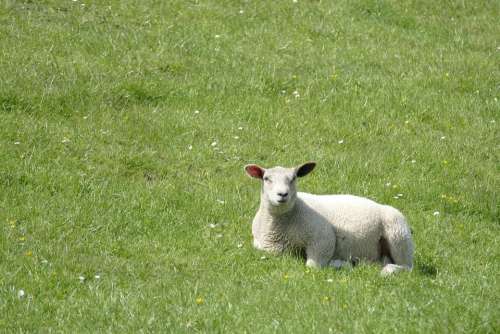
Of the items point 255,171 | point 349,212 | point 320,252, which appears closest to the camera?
point 320,252

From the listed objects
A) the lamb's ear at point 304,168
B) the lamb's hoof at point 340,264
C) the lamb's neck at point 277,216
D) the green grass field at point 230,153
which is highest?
the lamb's ear at point 304,168

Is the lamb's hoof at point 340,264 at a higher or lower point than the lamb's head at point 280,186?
lower

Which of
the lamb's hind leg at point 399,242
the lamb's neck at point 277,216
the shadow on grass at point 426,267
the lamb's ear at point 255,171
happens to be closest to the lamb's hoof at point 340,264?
the lamb's hind leg at point 399,242

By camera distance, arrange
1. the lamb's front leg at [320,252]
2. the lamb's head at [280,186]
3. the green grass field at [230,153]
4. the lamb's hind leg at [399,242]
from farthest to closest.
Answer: the lamb's hind leg at [399,242]
the lamb's front leg at [320,252]
the lamb's head at [280,186]
the green grass field at [230,153]

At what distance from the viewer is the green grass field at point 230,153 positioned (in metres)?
8.88

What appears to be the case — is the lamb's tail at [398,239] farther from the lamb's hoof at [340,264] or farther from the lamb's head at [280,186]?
the lamb's head at [280,186]

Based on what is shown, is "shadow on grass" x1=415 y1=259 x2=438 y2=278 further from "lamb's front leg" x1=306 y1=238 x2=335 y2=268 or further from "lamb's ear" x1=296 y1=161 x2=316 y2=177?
"lamb's ear" x1=296 y1=161 x2=316 y2=177

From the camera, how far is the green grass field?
29.1 feet

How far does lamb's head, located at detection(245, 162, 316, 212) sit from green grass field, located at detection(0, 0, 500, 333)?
1.96 ft

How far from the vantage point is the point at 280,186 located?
10164mm

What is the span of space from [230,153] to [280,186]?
3.59 metres

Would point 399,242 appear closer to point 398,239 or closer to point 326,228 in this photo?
point 398,239

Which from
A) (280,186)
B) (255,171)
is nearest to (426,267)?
(280,186)

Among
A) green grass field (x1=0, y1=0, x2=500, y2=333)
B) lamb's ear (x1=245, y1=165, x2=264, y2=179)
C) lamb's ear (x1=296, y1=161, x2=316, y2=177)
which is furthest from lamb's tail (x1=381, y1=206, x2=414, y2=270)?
lamb's ear (x1=245, y1=165, x2=264, y2=179)
